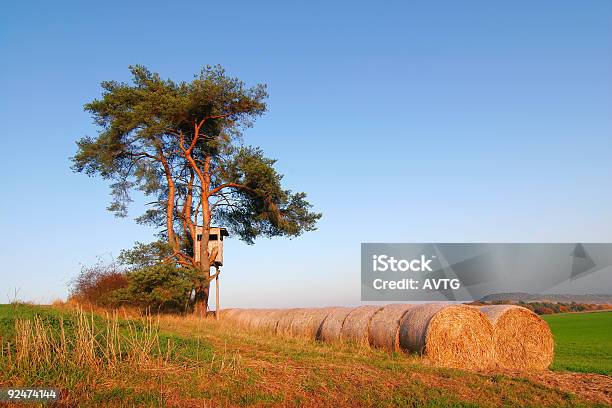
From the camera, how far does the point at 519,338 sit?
13.3 m

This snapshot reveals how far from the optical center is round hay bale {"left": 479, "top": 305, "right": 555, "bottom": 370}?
13.2 m

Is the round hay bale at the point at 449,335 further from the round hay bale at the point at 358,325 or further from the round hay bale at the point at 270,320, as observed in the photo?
the round hay bale at the point at 270,320

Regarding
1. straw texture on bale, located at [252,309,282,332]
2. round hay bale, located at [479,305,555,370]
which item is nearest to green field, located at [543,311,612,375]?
round hay bale, located at [479,305,555,370]

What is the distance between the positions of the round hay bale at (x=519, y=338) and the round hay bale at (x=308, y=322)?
4.85m

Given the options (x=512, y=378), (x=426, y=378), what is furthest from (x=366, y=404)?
(x=512, y=378)

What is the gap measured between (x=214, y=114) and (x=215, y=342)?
43.7 ft

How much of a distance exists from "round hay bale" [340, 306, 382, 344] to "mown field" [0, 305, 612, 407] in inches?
160

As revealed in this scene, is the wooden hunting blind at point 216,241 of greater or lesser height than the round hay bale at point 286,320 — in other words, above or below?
above

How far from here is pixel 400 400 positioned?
755 cm

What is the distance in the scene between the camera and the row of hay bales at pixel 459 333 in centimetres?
1227

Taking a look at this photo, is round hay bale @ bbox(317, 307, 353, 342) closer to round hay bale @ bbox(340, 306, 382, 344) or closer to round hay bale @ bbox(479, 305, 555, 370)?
round hay bale @ bbox(340, 306, 382, 344)

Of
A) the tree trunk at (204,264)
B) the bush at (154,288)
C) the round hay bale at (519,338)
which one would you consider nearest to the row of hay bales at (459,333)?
the round hay bale at (519,338)

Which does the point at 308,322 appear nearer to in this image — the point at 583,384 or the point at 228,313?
the point at 228,313

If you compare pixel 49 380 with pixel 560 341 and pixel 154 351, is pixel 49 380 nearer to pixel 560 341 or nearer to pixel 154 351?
pixel 154 351
